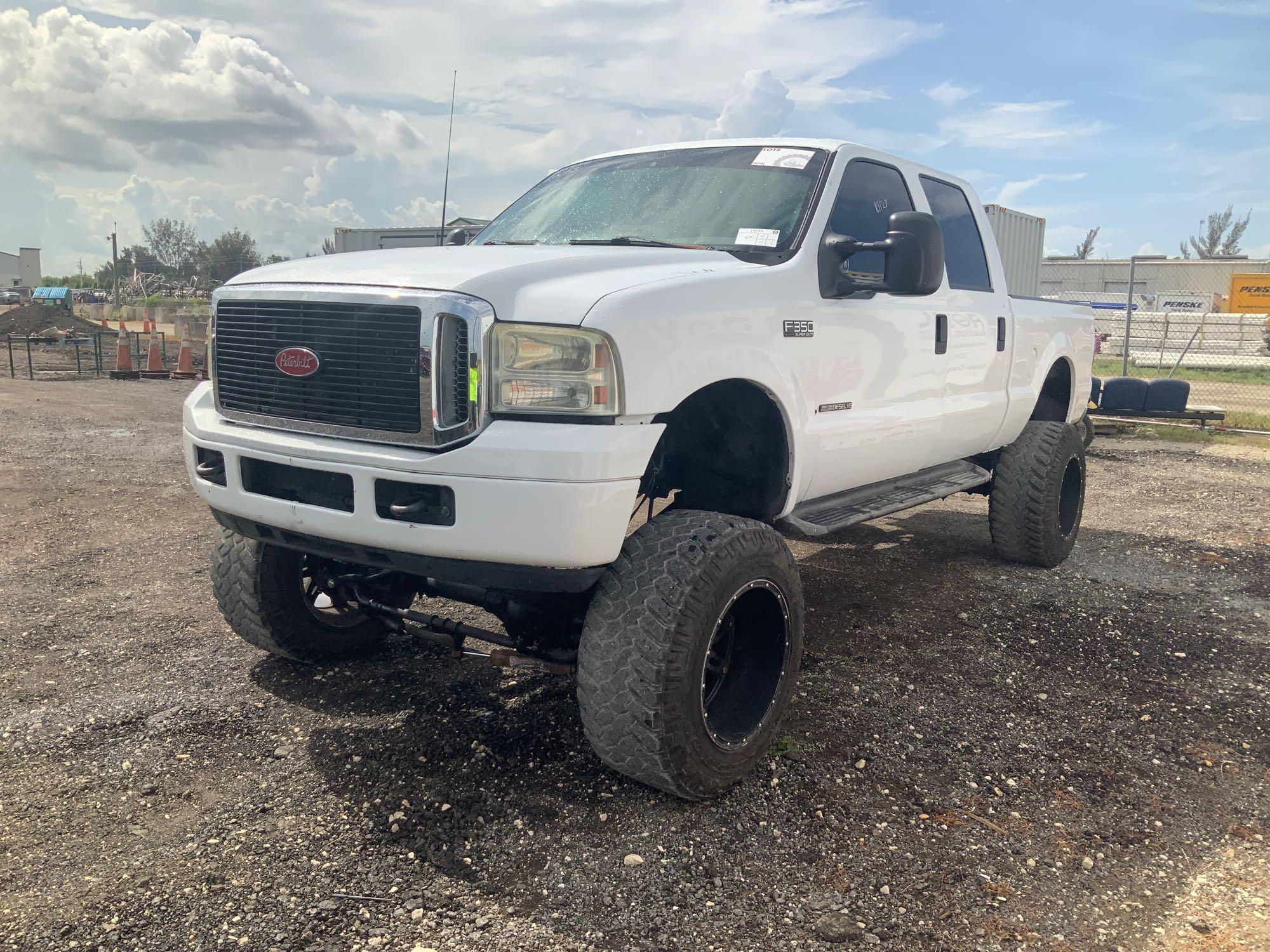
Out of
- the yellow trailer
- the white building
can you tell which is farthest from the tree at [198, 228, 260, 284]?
the yellow trailer

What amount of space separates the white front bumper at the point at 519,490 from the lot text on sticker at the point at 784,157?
5.41ft

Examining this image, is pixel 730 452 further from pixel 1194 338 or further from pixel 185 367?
pixel 1194 338

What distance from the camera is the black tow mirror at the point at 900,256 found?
350 cm

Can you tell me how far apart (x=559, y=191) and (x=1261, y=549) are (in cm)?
522

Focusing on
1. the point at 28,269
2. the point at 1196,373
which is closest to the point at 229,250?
the point at 28,269

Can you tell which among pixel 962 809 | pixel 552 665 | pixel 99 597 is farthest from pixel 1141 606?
pixel 99 597

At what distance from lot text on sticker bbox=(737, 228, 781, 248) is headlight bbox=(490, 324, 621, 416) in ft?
3.84

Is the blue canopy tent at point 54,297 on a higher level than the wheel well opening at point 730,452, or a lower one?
higher

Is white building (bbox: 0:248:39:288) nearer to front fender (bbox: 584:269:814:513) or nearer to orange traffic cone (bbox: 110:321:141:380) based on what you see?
orange traffic cone (bbox: 110:321:141:380)

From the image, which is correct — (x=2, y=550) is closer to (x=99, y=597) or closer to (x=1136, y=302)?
(x=99, y=597)

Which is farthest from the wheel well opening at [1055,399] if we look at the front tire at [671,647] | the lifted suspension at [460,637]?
the lifted suspension at [460,637]

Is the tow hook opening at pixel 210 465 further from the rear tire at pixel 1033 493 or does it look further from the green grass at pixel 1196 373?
the green grass at pixel 1196 373

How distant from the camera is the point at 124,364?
16.2 meters

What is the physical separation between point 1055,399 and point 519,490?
4.92 metres
